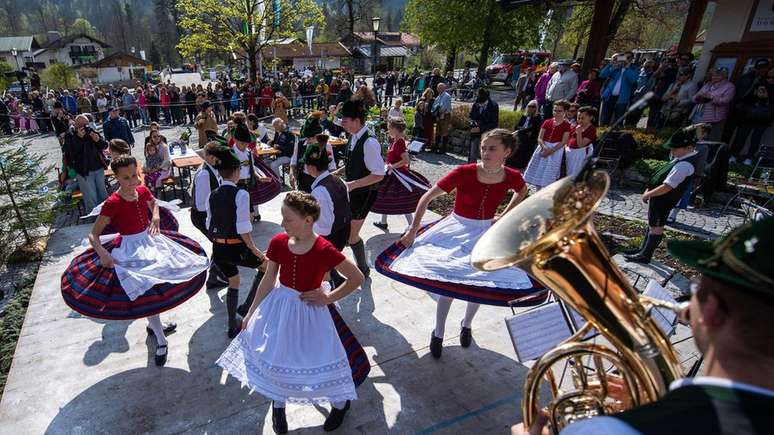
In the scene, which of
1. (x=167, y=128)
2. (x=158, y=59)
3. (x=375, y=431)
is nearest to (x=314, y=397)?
(x=375, y=431)

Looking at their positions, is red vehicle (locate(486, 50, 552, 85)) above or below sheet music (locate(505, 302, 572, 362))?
above

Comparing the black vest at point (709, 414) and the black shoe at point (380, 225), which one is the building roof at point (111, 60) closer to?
the black shoe at point (380, 225)

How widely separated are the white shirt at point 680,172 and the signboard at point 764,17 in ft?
23.7

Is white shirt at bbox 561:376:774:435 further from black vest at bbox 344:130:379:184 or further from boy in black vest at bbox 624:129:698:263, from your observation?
boy in black vest at bbox 624:129:698:263

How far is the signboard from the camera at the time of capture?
9.13 meters

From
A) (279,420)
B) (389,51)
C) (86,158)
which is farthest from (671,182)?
(389,51)

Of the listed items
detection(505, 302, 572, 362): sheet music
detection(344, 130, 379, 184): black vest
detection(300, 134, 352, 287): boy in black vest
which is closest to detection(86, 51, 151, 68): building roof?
detection(344, 130, 379, 184): black vest

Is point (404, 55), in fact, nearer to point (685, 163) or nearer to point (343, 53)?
point (343, 53)

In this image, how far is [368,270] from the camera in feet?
17.8

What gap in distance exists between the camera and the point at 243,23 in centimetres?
1981

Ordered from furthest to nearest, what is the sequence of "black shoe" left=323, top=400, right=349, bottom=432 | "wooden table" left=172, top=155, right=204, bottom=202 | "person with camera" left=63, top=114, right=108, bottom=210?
"wooden table" left=172, top=155, right=204, bottom=202, "person with camera" left=63, top=114, right=108, bottom=210, "black shoe" left=323, top=400, right=349, bottom=432

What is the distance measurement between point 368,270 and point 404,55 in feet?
188

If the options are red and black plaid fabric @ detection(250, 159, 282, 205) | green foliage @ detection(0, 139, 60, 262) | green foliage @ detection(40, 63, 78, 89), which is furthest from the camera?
green foliage @ detection(40, 63, 78, 89)

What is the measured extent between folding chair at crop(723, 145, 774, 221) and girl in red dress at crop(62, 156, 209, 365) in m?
7.97
